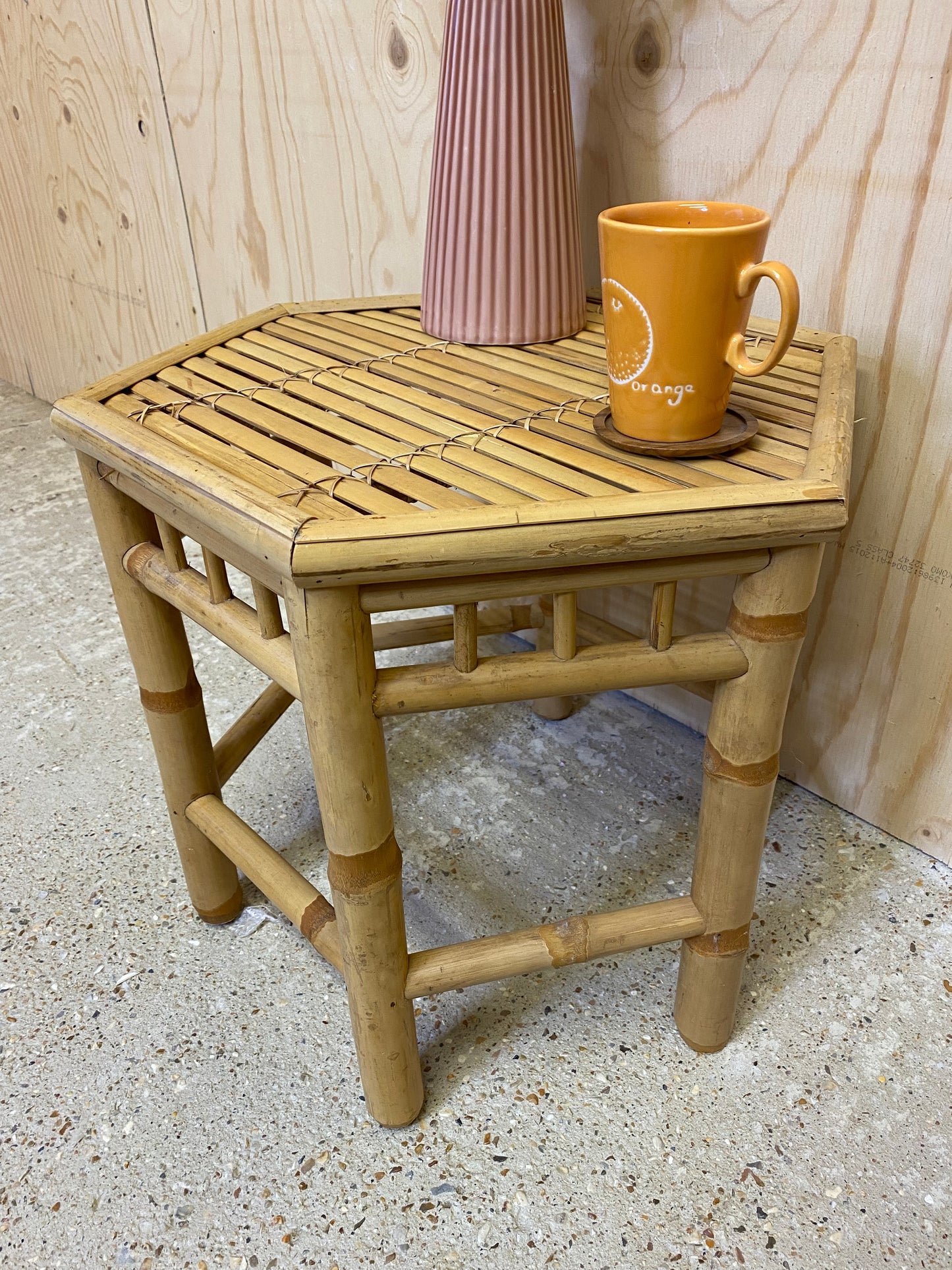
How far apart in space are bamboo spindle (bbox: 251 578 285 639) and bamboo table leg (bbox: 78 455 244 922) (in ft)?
0.59

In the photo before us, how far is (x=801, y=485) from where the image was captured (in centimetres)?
51

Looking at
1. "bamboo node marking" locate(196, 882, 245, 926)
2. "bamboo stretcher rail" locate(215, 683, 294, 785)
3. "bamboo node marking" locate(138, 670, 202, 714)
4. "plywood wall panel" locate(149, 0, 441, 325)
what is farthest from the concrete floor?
"plywood wall panel" locate(149, 0, 441, 325)

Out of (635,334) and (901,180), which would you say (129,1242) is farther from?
(901,180)

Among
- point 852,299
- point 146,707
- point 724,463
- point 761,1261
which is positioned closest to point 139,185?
point 146,707

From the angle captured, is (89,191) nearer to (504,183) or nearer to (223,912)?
(504,183)

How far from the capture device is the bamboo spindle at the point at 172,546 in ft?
2.18

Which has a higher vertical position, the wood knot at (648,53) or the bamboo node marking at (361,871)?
the wood knot at (648,53)

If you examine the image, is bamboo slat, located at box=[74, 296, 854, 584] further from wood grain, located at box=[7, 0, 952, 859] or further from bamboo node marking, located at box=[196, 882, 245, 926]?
bamboo node marking, located at box=[196, 882, 245, 926]

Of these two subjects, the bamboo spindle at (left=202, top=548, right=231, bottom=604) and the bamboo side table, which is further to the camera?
the bamboo spindle at (left=202, top=548, right=231, bottom=604)

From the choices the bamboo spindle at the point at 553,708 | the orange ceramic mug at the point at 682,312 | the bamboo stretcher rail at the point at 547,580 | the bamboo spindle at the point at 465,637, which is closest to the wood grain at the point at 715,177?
the bamboo spindle at the point at 553,708

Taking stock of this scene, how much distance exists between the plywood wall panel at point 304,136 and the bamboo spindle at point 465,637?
72 centimetres

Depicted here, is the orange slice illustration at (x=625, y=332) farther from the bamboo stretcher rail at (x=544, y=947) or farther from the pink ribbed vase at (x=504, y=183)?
the bamboo stretcher rail at (x=544, y=947)

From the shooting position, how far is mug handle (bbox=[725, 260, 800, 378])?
0.52 meters

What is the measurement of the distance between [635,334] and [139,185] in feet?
4.10
